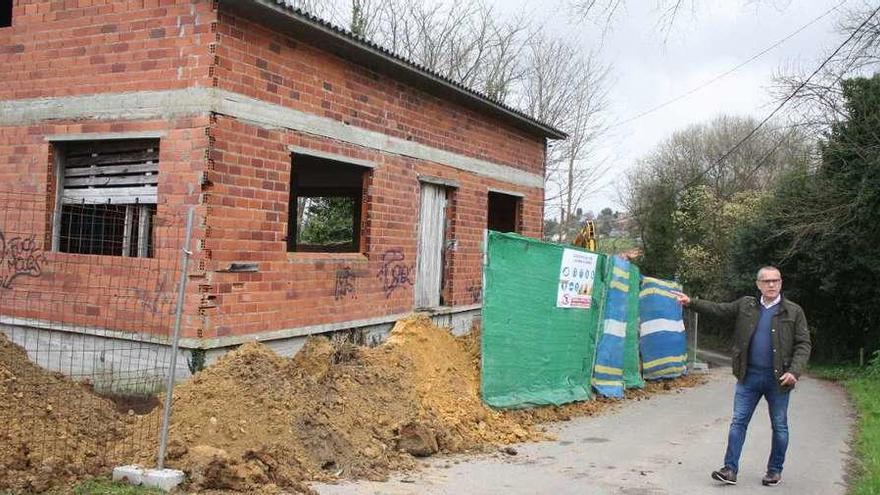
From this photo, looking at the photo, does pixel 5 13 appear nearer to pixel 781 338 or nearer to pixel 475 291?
pixel 475 291

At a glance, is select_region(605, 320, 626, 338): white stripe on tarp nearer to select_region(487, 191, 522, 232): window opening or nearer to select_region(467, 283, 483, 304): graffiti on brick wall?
select_region(467, 283, 483, 304): graffiti on brick wall

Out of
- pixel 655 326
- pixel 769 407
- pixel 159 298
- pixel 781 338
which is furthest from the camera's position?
pixel 655 326

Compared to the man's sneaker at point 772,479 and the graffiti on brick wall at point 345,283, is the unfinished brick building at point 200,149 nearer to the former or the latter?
the graffiti on brick wall at point 345,283

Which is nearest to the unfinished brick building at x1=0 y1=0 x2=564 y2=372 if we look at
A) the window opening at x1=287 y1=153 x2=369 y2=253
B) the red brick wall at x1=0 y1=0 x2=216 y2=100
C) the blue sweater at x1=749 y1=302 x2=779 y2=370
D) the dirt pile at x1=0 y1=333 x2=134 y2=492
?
the red brick wall at x1=0 y1=0 x2=216 y2=100

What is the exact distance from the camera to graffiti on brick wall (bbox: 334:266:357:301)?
873 cm

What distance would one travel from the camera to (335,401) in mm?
6617

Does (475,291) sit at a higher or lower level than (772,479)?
higher

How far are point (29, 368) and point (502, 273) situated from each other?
484cm

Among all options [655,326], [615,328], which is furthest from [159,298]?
[655,326]

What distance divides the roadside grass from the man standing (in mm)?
738

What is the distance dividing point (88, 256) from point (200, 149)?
1.82m

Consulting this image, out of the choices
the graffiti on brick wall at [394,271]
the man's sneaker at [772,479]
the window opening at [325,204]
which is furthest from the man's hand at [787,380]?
the window opening at [325,204]

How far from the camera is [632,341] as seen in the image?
1081 centimetres

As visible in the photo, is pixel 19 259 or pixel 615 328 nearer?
pixel 19 259
